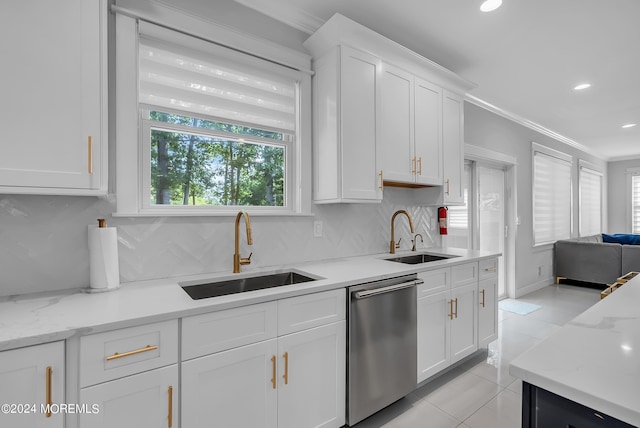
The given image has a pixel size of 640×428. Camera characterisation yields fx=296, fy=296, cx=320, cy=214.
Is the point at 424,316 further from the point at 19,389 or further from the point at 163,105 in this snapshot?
the point at 163,105

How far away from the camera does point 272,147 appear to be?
229 cm

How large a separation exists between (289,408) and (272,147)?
1.71 meters

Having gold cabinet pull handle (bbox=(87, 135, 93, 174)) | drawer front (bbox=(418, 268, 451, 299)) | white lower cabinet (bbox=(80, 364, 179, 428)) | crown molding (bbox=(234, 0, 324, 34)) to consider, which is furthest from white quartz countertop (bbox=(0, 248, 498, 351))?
crown molding (bbox=(234, 0, 324, 34))

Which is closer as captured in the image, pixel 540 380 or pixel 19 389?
pixel 540 380

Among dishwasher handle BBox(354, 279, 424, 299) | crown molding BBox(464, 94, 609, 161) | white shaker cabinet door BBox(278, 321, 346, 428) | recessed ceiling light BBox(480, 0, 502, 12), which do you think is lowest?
white shaker cabinet door BBox(278, 321, 346, 428)

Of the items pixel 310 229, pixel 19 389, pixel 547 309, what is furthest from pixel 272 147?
pixel 547 309

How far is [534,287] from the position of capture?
16.5 ft

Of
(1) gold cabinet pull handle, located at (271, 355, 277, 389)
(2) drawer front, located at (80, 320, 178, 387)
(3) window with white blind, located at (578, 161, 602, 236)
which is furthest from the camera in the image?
(3) window with white blind, located at (578, 161, 602, 236)

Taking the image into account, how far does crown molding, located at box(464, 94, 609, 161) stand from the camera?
151 inches

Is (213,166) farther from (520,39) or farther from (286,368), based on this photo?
(520,39)

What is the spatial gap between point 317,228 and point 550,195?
5.29m

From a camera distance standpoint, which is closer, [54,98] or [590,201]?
[54,98]

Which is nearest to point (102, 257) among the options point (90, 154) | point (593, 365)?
point (90, 154)

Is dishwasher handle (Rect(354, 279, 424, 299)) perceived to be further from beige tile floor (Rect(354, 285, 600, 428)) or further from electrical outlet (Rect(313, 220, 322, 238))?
beige tile floor (Rect(354, 285, 600, 428))
